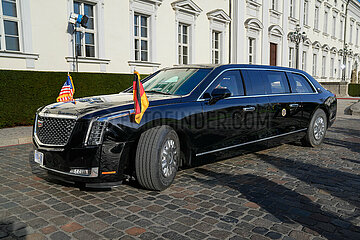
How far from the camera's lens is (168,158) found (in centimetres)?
390

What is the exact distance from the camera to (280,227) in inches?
115

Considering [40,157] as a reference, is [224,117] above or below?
above

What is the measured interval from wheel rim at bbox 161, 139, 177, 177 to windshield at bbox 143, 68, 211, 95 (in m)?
0.80

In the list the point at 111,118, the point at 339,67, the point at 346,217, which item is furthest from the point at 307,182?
the point at 339,67

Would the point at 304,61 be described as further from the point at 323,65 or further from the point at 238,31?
the point at 238,31

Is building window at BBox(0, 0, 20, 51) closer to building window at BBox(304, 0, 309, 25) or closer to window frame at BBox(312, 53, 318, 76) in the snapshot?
building window at BBox(304, 0, 309, 25)

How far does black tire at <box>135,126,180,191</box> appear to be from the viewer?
142 inches

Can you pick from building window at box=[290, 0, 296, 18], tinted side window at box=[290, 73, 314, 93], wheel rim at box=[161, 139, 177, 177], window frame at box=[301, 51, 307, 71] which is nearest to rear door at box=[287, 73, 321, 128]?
tinted side window at box=[290, 73, 314, 93]

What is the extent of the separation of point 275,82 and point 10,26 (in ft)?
27.7

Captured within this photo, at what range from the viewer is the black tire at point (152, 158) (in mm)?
3613

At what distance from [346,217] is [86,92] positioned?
9246 millimetres

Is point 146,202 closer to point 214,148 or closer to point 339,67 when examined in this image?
point 214,148

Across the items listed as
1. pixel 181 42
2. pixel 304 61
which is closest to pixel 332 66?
pixel 304 61

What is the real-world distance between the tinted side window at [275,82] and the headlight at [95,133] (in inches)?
122
